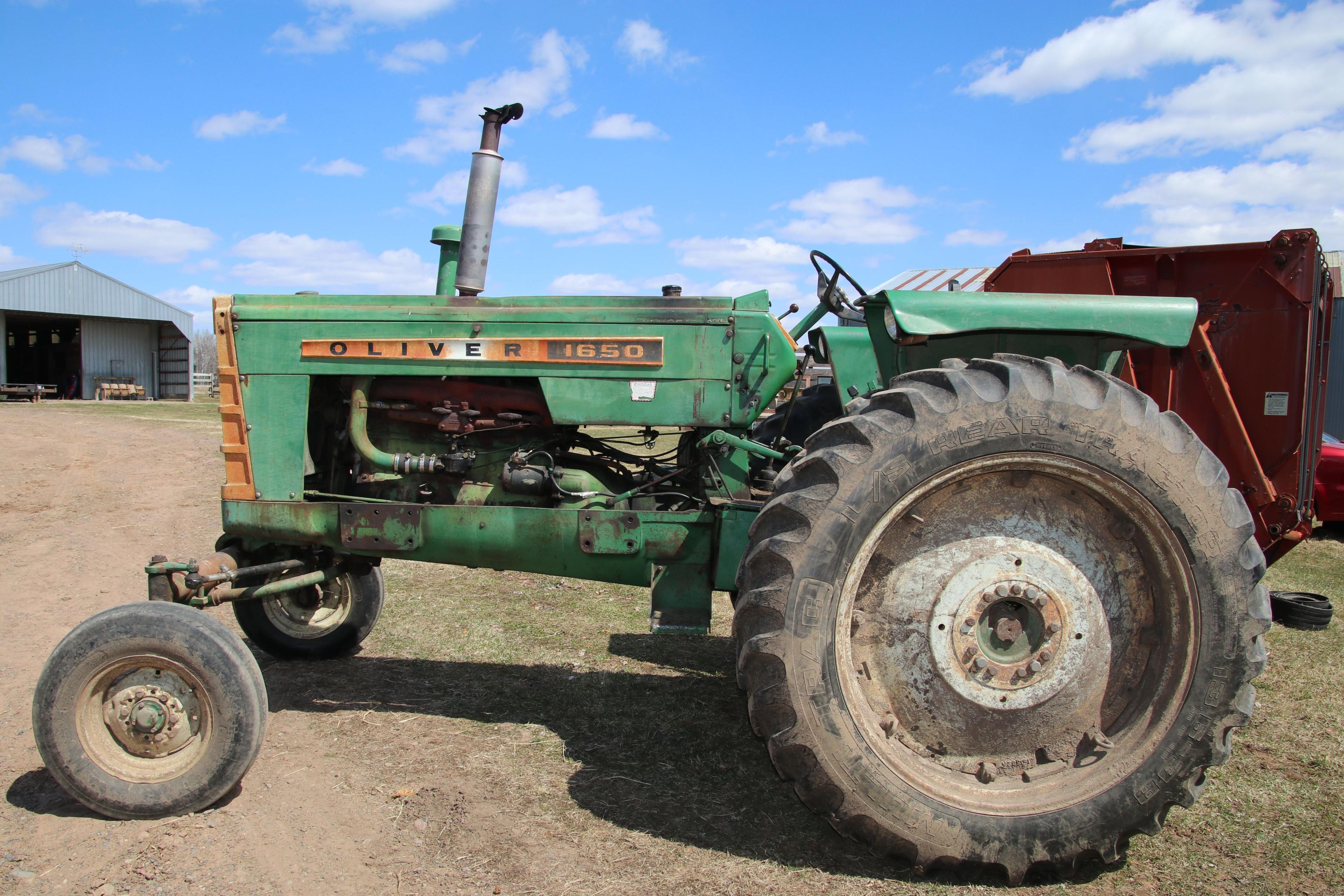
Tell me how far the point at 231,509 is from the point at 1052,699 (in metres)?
3.17

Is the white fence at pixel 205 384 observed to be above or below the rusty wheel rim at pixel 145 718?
above

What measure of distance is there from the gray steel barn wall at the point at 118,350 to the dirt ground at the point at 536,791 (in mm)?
27617

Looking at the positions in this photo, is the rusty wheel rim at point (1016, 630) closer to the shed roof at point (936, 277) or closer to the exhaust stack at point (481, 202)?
the exhaust stack at point (481, 202)

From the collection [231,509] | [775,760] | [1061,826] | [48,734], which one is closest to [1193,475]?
[1061,826]

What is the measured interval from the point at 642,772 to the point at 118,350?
3262 centimetres

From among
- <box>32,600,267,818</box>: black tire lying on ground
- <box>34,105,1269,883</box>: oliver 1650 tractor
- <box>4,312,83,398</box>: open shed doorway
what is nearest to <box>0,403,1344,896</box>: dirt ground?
<box>32,600,267,818</box>: black tire lying on ground

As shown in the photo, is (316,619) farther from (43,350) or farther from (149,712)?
(43,350)

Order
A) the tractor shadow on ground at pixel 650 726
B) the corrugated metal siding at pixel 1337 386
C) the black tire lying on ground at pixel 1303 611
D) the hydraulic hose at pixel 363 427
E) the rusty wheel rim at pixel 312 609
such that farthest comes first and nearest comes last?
the corrugated metal siding at pixel 1337 386 < the black tire lying on ground at pixel 1303 611 < the rusty wheel rim at pixel 312 609 < the hydraulic hose at pixel 363 427 < the tractor shadow on ground at pixel 650 726

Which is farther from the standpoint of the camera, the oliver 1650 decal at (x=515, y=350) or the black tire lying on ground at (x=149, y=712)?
the oliver 1650 decal at (x=515, y=350)

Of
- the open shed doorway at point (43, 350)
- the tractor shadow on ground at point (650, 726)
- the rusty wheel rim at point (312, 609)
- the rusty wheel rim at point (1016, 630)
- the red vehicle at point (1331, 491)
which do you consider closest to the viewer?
the rusty wheel rim at point (1016, 630)

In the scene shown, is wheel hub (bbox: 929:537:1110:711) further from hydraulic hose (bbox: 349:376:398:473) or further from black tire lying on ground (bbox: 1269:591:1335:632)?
black tire lying on ground (bbox: 1269:591:1335:632)

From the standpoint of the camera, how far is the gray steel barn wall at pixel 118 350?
1118 inches

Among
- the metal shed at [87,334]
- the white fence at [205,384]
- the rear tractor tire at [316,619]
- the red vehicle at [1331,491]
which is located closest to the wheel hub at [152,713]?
the rear tractor tire at [316,619]

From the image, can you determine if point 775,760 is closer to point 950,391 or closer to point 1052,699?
point 1052,699
